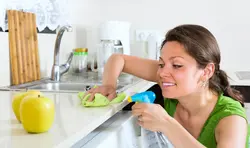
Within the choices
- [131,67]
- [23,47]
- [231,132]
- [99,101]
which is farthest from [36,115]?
[23,47]

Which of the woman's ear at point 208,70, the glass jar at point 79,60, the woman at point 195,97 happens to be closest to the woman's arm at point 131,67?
the woman at point 195,97

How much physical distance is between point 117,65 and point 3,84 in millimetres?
541

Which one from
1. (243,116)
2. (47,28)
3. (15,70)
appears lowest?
(243,116)

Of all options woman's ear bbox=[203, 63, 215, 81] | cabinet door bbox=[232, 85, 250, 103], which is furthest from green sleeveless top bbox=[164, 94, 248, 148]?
cabinet door bbox=[232, 85, 250, 103]

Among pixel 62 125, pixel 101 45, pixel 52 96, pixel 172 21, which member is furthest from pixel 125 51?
pixel 62 125

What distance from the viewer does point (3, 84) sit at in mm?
1664

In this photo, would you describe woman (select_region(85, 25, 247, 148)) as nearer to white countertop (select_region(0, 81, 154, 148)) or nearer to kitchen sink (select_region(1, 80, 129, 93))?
white countertop (select_region(0, 81, 154, 148))

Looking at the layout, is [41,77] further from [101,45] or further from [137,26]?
[137,26]

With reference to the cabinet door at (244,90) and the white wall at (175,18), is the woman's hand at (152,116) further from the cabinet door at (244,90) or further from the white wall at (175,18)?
the white wall at (175,18)

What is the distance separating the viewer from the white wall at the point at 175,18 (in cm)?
256

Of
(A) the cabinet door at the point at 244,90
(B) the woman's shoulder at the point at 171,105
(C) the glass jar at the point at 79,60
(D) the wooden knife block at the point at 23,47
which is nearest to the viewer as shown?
(B) the woman's shoulder at the point at 171,105

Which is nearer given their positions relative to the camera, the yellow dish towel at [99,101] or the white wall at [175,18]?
the yellow dish towel at [99,101]

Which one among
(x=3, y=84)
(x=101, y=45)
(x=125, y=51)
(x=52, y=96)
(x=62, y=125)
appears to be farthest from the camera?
(x=125, y=51)

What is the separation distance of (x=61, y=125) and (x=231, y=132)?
20.2 inches
